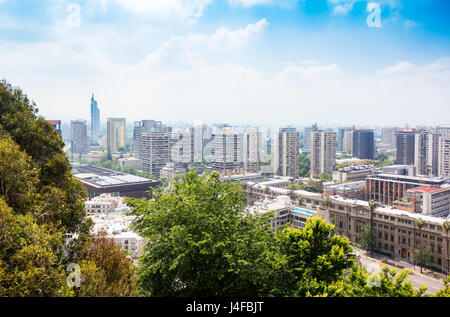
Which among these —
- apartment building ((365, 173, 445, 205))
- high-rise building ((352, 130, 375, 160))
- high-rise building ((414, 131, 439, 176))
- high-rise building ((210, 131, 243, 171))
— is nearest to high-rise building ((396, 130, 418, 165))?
high-rise building ((414, 131, 439, 176))

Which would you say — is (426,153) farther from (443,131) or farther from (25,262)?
(25,262)

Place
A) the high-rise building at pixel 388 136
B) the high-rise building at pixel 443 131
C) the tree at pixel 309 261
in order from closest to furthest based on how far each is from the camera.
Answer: the tree at pixel 309 261, the high-rise building at pixel 443 131, the high-rise building at pixel 388 136

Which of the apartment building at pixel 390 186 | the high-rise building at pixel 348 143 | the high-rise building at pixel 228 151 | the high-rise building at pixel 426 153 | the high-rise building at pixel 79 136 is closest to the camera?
the apartment building at pixel 390 186

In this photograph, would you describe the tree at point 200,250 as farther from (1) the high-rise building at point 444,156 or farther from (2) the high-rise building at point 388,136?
(2) the high-rise building at point 388,136

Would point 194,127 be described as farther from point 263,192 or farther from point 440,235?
point 440,235

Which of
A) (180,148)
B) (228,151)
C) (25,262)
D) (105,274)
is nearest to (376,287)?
(105,274)

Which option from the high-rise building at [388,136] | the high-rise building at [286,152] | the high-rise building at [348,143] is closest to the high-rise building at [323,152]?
the high-rise building at [286,152]
